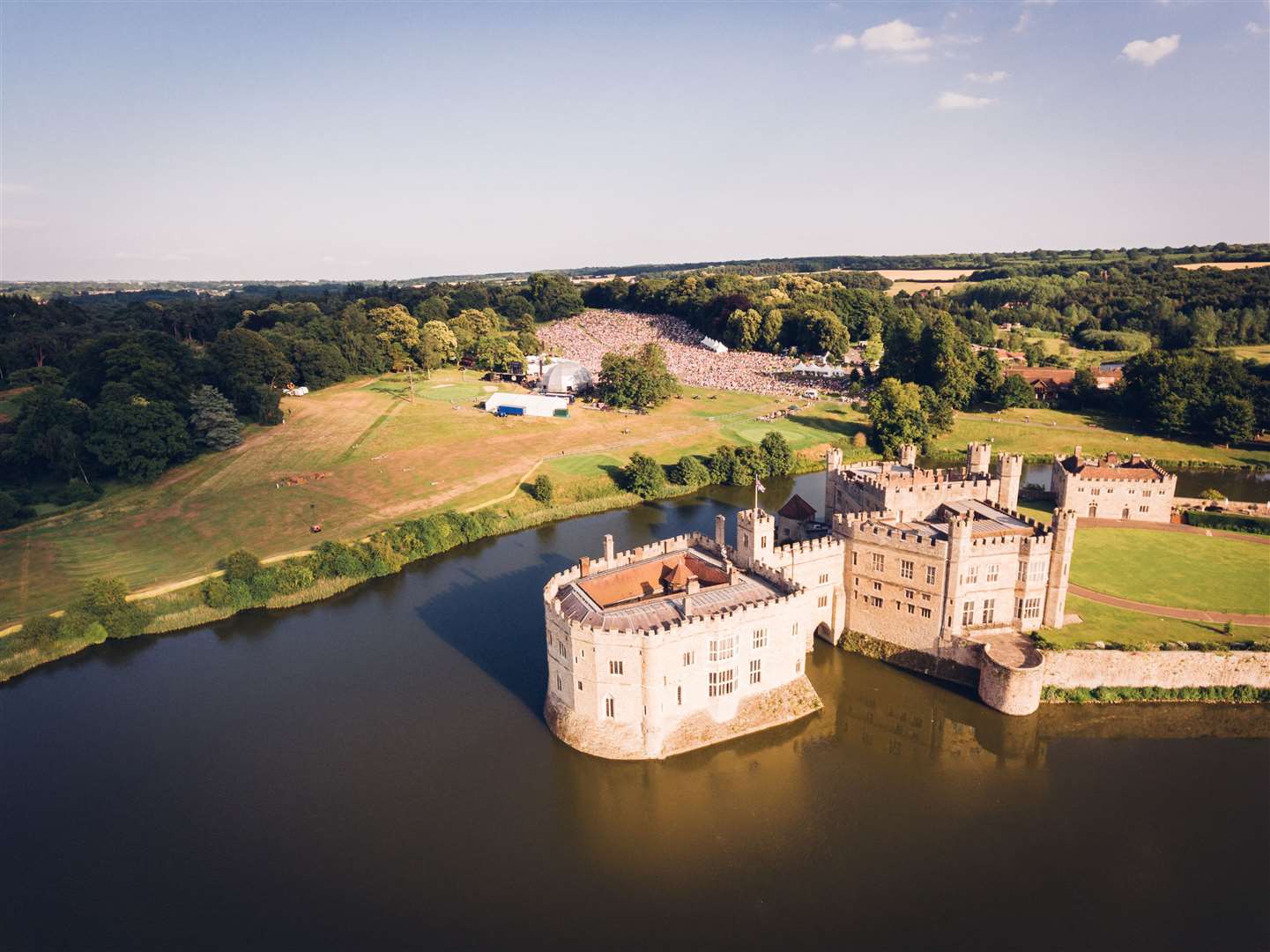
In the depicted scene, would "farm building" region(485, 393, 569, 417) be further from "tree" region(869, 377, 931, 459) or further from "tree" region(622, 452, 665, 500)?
"tree" region(869, 377, 931, 459)

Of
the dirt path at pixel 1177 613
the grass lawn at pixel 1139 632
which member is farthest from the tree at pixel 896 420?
the grass lawn at pixel 1139 632

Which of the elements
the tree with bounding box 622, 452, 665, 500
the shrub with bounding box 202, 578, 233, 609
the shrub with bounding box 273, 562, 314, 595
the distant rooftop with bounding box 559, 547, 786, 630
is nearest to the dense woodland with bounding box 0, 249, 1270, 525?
the shrub with bounding box 202, 578, 233, 609

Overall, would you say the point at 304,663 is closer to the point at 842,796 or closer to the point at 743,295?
the point at 842,796

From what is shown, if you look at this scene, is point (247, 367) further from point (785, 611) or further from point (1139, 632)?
point (1139, 632)

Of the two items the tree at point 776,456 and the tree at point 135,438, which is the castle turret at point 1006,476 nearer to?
the tree at point 776,456

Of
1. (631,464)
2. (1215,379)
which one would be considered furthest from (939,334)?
(631,464)
